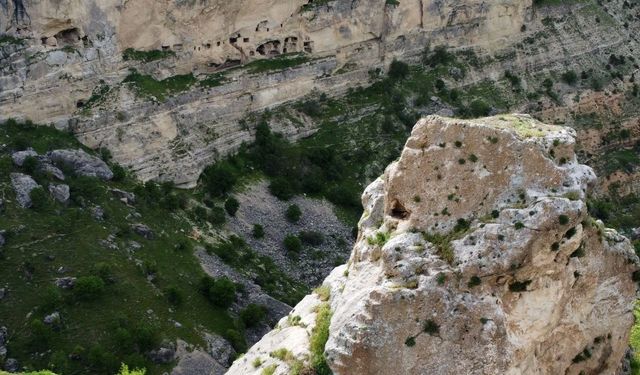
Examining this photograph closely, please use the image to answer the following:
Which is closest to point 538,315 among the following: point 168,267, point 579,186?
point 579,186

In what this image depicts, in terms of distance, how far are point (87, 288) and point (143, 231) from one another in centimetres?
799

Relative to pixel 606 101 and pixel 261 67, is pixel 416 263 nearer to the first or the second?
pixel 261 67

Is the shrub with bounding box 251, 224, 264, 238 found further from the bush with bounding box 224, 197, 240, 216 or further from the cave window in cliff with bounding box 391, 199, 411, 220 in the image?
the cave window in cliff with bounding box 391, 199, 411, 220

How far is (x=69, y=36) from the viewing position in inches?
2594

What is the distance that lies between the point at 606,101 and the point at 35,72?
5563 cm

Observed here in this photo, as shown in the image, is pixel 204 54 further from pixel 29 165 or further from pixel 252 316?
pixel 252 316

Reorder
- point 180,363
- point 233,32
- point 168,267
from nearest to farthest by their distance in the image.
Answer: point 180,363, point 168,267, point 233,32

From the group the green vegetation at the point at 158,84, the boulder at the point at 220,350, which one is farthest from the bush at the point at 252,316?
the green vegetation at the point at 158,84

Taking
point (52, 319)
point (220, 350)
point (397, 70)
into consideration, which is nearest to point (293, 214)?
point (220, 350)

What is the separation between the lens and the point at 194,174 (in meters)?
69.6

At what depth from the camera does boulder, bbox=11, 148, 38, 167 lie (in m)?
59.3

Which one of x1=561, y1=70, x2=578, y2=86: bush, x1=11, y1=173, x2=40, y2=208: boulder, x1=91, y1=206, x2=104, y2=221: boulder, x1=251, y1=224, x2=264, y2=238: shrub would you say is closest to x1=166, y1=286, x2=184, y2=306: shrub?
x1=91, y1=206, x2=104, y2=221: boulder

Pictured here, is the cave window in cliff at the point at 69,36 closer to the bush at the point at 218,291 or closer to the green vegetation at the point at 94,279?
the green vegetation at the point at 94,279

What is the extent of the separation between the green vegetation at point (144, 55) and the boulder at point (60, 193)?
1340 centimetres
